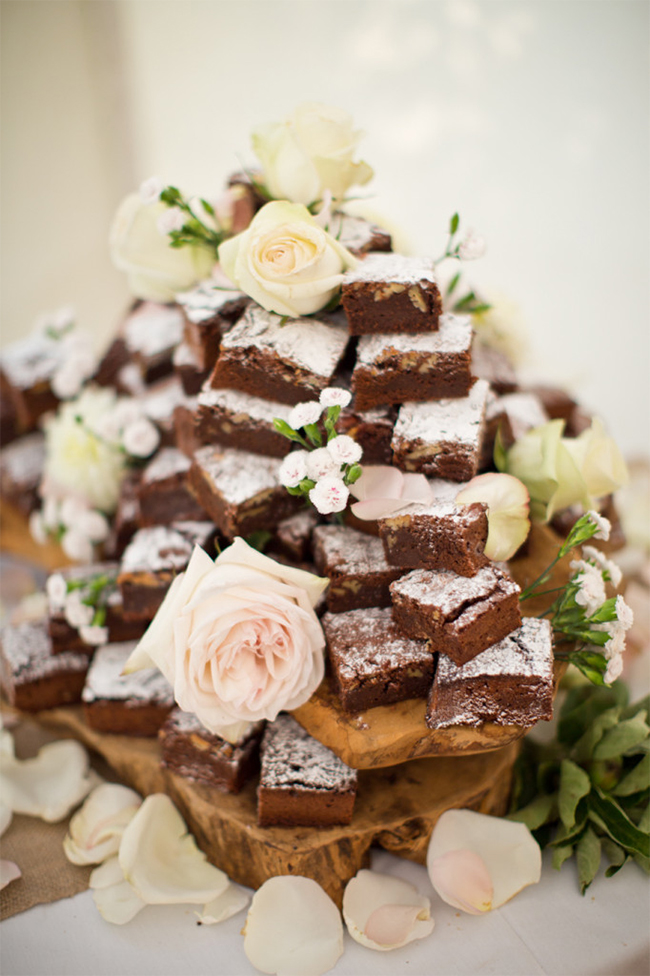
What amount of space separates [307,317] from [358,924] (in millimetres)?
1334

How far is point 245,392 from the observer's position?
5.26ft

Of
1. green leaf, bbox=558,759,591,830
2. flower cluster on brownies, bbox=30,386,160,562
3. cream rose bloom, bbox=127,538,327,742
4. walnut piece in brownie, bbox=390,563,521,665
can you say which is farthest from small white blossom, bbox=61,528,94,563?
green leaf, bbox=558,759,591,830

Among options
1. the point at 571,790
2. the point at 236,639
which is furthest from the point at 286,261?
the point at 571,790

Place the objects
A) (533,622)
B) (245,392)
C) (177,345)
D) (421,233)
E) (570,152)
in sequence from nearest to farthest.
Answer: (533,622) < (245,392) < (177,345) < (570,152) < (421,233)

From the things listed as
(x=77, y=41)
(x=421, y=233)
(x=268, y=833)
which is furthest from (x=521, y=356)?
(x=77, y=41)

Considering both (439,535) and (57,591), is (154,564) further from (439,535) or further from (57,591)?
(439,535)

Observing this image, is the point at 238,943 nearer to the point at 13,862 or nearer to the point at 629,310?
the point at 13,862

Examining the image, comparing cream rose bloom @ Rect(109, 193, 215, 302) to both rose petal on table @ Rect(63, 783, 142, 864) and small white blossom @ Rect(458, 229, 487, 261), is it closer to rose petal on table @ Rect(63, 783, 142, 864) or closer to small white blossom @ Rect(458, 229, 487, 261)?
small white blossom @ Rect(458, 229, 487, 261)

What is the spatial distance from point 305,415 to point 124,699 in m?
0.85

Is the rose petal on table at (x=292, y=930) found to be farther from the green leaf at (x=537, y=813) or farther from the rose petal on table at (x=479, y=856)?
the green leaf at (x=537, y=813)

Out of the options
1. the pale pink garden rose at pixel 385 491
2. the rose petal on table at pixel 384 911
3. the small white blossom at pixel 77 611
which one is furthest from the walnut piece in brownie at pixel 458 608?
the small white blossom at pixel 77 611

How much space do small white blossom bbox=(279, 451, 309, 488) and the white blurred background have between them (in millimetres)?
1453

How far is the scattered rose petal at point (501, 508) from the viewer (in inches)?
56.0

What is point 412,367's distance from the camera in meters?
1.47
